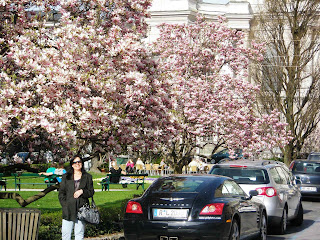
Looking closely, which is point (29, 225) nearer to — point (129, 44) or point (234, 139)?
point (129, 44)

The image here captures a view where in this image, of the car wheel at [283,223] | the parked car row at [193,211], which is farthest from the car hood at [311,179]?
the parked car row at [193,211]

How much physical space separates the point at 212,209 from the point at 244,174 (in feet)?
14.4

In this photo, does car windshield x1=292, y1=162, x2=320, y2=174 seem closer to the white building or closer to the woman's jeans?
the woman's jeans

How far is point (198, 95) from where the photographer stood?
25797 millimetres

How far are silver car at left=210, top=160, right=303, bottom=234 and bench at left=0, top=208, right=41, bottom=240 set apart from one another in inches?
229

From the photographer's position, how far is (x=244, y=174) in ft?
48.5

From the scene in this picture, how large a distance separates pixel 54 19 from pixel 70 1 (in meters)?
1.52

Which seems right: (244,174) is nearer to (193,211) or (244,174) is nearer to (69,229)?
(193,211)

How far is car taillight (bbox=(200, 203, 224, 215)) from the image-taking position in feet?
34.4

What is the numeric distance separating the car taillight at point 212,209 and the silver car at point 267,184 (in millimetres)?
3536

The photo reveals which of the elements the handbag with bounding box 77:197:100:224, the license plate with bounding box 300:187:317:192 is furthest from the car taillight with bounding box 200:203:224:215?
the license plate with bounding box 300:187:317:192

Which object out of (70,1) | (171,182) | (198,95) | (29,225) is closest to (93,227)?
(171,182)

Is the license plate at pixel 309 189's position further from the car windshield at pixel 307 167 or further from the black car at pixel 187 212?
the black car at pixel 187 212

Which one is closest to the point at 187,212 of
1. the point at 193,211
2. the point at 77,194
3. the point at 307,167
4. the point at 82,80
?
the point at 193,211
